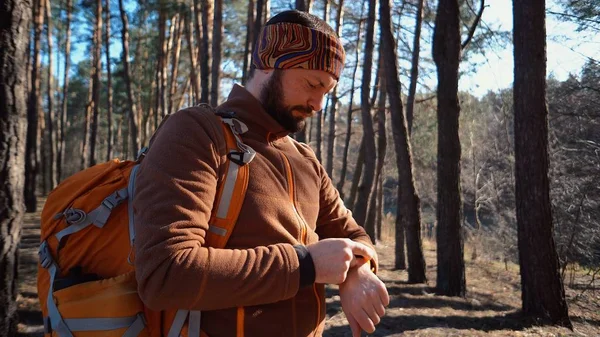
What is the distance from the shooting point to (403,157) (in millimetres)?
7344

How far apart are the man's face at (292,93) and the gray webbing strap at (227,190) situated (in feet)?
0.90

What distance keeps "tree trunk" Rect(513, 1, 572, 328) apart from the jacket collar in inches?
186

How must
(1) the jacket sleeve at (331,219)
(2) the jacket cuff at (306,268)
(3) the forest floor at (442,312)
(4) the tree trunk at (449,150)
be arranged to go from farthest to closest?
(4) the tree trunk at (449,150) < (3) the forest floor at (442,312) < (1) the jacket sleeve at (331,219) < (2) the jacket cuff at (306,268)

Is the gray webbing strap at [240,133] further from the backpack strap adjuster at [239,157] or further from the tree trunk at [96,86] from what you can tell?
the tree trunk at [96,86]

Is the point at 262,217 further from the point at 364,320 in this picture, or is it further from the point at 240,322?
the point at 364,320

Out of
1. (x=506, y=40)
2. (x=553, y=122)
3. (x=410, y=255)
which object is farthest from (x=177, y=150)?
(x=553, y=122)

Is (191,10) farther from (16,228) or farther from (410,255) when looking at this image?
(16,228)

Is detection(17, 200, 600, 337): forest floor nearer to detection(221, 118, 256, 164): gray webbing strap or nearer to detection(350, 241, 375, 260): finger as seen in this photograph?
detection(350, 241, 375, 260): finger

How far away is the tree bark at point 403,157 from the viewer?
710 cm

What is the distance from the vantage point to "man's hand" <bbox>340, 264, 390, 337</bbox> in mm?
1163

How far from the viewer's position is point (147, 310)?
3.57 ft

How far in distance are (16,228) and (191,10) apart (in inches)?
504

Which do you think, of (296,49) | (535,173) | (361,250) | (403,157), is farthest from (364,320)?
(403,157)

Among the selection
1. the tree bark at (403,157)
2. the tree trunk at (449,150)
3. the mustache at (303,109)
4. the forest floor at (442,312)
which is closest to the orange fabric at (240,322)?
the mustache at (303,109)
